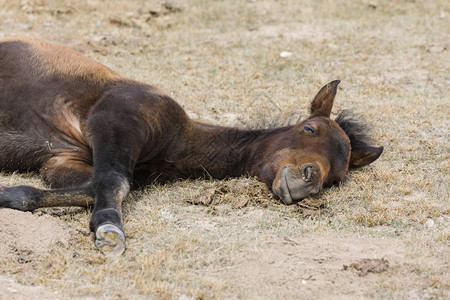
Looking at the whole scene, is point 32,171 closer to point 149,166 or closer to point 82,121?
point 82,121

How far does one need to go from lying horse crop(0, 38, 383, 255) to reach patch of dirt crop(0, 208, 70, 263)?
411mm

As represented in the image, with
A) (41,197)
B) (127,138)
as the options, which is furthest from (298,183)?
(41,197)

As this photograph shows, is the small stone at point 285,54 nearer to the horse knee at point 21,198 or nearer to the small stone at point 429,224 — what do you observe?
the small stone at point 429,224

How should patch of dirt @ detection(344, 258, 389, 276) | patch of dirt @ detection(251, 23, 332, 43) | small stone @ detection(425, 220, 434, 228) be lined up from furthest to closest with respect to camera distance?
patch of dirt @ detection(251, 23, 332, 43), small stone @ detection(425, 220, 434, 228), patch of dirt @ detection(344, 258, 389, 276)

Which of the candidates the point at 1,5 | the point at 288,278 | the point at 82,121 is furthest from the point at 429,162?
the point at 1,5

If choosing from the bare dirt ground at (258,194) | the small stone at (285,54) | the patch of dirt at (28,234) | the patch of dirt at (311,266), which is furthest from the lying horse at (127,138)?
the small stone at (285,54)

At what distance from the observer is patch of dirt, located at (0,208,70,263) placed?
4027mm

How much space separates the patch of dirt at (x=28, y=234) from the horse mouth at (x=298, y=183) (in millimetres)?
1719

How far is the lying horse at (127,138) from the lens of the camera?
497 centimetres

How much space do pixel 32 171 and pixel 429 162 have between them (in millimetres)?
3903

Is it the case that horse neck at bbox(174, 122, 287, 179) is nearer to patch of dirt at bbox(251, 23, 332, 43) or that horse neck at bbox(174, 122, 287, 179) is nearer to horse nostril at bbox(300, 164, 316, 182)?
horse nostril at bbox(300, 164, 316, 182)

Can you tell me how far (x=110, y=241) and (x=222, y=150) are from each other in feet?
5.88

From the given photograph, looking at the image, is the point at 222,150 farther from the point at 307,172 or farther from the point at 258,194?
the point at 307,172

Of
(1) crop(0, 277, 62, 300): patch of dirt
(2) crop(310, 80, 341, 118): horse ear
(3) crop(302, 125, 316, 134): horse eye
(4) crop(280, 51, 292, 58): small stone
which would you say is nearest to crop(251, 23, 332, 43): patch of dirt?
(4) crop(280, 51, 292, 58): small stone
